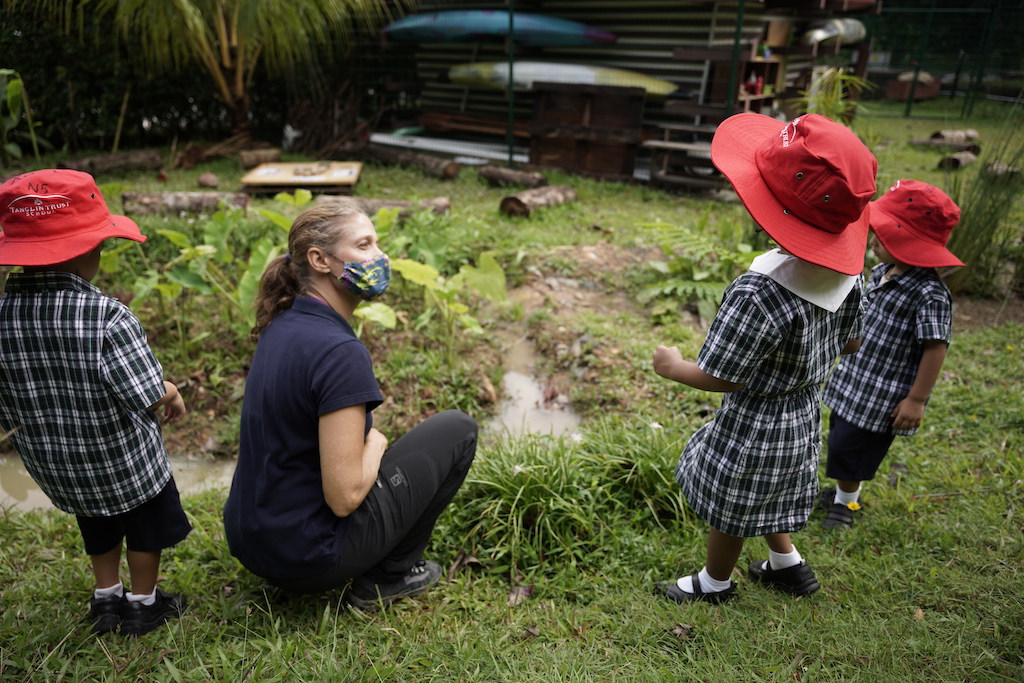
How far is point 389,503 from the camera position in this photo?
2.08 metres

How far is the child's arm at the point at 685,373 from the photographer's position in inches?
71.7

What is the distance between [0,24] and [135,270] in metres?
2.40

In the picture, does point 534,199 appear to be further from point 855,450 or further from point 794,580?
point 794,580

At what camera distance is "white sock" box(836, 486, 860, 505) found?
2.63 m

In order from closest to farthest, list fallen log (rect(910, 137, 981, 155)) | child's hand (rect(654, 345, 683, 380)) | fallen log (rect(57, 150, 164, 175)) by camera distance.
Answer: child's hand (rect(654, 345, 683, 380)), fallen log (rect(57, 150, 164, 175)), fallen log (rect(910, 137, 981, 155))

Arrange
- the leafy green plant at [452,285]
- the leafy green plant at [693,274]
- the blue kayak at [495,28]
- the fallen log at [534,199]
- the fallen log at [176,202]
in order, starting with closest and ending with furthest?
the leafy green plant at [452,285] → the leafy green plant at [693,274] → the fallen log at [176,202] → the fallen log at [534,199] → the blue kayak at [495,28]

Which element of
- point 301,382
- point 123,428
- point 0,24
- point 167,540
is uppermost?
point 0,24

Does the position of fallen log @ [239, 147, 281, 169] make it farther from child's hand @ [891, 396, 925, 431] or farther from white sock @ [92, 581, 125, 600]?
child's hand @ [891, 396, 925, 431]

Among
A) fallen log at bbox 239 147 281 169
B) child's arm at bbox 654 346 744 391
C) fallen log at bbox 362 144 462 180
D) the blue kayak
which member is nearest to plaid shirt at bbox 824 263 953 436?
child's arm at bbox 654 346 744 391

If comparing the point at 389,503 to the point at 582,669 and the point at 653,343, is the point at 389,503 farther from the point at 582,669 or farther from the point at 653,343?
the point at 653,343

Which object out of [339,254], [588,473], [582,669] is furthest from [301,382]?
[588,473]

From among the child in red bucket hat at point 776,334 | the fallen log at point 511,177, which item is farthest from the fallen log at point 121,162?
the child in red bucket hat at point 776,334

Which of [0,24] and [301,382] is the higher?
[0,24]

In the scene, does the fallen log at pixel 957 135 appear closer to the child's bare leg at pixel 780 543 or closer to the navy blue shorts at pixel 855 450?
the navy blue shorts at pixel 855 450
